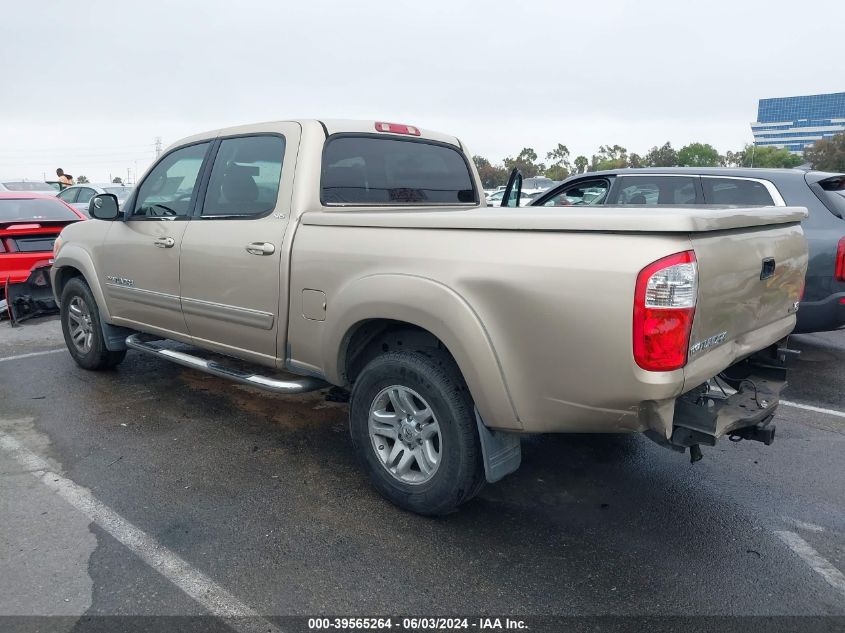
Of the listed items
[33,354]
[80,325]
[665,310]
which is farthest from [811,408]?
[33,354]

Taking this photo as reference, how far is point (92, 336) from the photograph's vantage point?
218 inches

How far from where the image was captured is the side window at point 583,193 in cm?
672

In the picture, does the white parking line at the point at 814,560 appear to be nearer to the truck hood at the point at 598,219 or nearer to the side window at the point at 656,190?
the truck hood at the point at 598,219

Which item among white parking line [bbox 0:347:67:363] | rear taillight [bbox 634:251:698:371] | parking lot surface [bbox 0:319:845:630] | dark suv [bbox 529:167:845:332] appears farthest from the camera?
white parking line [bbox 0:347:67:363]

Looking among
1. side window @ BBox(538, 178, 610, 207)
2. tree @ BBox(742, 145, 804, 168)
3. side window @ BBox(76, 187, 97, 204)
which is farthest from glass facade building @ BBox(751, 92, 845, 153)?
side window @ BBox(538, 178, 610, 207)

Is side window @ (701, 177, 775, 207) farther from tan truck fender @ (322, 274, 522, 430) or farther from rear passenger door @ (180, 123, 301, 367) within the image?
tan truck fender @ (322, 274, 522, 430)

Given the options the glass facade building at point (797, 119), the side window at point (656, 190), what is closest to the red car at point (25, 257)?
the side window at point (656, 190)

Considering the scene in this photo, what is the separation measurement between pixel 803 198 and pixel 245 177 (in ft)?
15.0

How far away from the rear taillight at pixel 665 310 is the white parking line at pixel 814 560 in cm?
123

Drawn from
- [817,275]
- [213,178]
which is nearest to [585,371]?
[213,178]

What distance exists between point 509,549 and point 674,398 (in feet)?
3.41

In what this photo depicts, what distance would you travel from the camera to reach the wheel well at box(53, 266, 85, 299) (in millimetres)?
5703

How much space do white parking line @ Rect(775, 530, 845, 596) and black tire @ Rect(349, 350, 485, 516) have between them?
1.46m

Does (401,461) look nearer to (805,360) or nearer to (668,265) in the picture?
(668,265)
